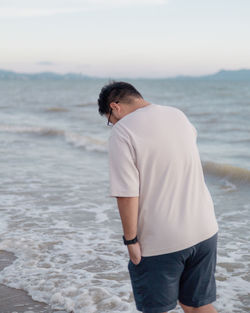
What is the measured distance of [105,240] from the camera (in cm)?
579

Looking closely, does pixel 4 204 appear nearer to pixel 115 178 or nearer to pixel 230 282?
pixel 230 282

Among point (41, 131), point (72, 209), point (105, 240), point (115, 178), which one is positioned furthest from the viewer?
point (41, 131)

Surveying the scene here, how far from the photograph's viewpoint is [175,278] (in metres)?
2.43

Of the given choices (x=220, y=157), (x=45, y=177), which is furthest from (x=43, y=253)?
(x=220, y=157)

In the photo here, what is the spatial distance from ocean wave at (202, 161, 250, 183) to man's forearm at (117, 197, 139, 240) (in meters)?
7.53

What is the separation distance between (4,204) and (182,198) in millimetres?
5466

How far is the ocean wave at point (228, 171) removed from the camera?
9766 millimetres

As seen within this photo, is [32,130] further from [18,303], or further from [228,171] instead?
[18,303]

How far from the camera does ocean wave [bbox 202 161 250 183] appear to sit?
977cm

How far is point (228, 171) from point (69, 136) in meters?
7.93

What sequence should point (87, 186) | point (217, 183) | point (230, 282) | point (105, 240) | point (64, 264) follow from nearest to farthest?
point (230, 282), point (64, 264), point (105, 240), point (87, 186), point (217, 183)

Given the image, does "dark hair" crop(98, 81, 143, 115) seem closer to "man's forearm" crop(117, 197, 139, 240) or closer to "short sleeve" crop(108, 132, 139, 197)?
"short sleeve" crop(108, 132, 139, 197)

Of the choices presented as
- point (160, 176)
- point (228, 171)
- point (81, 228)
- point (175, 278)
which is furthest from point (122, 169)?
point (228, 171)

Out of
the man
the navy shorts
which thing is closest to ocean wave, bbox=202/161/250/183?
the navy shorts
